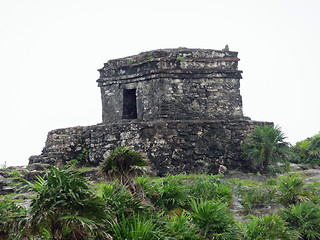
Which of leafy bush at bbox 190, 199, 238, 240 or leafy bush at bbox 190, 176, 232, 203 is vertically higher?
leafy bush at bbox 190, 176, 232, 203

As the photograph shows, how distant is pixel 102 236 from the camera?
7746 millimetres

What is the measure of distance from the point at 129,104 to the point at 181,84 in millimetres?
2215

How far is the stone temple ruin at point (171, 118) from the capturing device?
1466 cm

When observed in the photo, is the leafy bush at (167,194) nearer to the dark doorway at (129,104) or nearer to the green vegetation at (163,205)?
the green vegetation at (163,205)

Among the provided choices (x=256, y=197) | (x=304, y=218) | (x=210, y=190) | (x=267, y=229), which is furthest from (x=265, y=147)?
(x=267, y=229)

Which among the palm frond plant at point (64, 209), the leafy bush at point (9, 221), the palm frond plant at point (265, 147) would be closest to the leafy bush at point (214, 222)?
the palm frond plant at point (64, 209)

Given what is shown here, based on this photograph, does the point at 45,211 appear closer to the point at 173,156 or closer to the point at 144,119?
the point at 173,156

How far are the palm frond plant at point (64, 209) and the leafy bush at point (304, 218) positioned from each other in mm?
5229

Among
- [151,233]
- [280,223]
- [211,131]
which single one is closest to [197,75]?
[211,131]

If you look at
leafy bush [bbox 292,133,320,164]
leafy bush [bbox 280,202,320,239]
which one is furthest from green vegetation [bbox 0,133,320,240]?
leafy bush [bbox 292,133,320,164]

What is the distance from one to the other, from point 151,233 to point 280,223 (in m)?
3.86

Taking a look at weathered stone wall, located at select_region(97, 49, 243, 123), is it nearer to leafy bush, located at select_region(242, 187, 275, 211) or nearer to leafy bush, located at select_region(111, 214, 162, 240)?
leafy bush, located at select_region(242, 187, 275, 211)

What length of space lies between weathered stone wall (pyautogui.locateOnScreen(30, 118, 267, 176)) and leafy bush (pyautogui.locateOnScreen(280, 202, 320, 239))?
13.0 feet

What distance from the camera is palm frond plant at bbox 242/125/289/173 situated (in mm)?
14961
